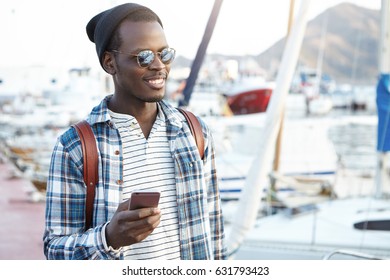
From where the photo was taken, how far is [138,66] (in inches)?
57.4

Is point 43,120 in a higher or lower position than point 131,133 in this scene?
lower

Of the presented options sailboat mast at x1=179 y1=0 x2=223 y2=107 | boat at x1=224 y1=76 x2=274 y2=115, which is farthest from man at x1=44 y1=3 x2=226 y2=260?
boat at x1=224 y1=76 x2=274 y2=115

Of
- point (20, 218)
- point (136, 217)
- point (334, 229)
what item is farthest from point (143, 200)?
point (20, 218)

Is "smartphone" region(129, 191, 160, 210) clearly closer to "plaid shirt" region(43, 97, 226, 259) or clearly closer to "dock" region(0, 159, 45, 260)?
"plaid shirt" region(43, 97, 226, 259)

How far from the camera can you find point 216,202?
168 centimetres

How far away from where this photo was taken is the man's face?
1.45 m

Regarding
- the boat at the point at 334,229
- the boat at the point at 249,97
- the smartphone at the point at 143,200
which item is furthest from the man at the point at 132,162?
the boat at the point at 249,97

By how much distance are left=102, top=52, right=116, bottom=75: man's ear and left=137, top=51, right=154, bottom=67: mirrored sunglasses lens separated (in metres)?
0.09

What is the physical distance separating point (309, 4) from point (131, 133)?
8.97ft

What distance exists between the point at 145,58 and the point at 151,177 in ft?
1.01

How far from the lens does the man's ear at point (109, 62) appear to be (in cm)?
150

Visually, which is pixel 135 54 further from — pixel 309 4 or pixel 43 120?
pixel 43 120

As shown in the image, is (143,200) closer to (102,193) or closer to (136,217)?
(136,217)

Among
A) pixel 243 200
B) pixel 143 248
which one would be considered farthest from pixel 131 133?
pixel 243 200
